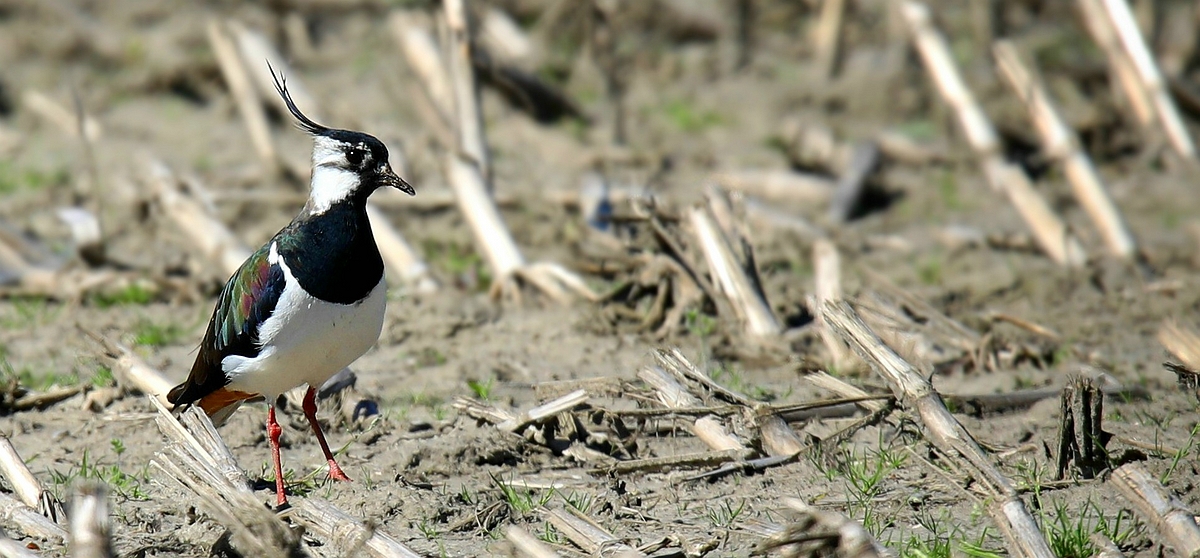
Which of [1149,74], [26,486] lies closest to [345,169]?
[26,486]

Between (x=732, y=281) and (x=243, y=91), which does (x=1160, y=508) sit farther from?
(x=243, y=91)

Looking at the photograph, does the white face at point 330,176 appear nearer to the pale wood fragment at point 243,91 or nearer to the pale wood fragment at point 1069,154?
the pale wood fragment at point 243,91

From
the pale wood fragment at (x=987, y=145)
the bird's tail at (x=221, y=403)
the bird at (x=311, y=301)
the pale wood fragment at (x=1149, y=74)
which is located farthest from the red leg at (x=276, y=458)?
the pale wood fragment at (x=1149, y=74)

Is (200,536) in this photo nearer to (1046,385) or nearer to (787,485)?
(787,485)

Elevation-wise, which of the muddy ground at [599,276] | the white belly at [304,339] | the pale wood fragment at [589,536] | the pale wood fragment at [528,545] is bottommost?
the muddy ground at [599,276]

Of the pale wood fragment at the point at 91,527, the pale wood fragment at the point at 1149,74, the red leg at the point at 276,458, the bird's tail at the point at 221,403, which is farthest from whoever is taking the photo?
the pale wood fragment at the point at 1149,74

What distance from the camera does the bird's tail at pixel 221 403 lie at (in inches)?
191

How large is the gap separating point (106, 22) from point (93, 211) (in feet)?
9.47

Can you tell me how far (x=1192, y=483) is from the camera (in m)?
4.23

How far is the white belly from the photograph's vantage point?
4.45 meters

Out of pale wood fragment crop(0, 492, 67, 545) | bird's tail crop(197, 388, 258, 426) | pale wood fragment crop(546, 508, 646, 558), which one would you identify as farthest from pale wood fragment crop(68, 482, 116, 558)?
bird's tail crop(197, 388, 258, 426)

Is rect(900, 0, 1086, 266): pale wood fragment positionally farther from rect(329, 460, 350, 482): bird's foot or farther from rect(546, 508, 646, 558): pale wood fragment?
rect(329, 460, 350, 482): bird's foot

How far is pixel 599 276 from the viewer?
6.88m

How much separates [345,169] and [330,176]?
6 centimetres
